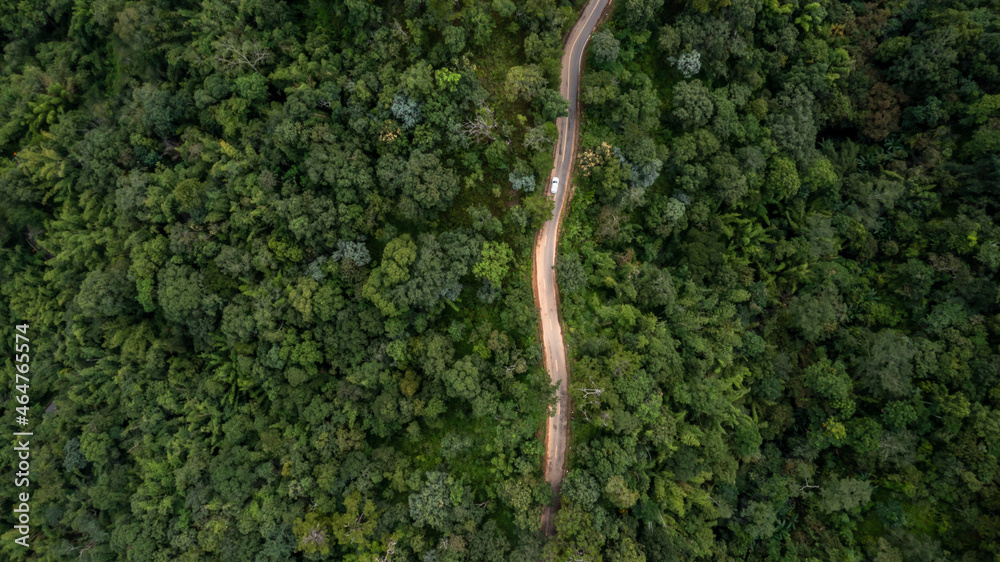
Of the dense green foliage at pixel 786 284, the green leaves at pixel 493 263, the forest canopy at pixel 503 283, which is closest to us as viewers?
the green leaves at pixel 493 263

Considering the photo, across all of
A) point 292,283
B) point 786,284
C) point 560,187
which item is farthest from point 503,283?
point 786,284

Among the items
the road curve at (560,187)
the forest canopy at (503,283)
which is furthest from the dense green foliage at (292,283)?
the road curve at (560,187)

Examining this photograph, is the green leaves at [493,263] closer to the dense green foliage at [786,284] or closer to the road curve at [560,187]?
the road curve at [560,187]

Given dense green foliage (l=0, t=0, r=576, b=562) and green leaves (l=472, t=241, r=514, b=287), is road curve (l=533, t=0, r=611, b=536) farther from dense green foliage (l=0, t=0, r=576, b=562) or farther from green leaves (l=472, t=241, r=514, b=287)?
green leaves (l=472, t=241, r=514, b=287)

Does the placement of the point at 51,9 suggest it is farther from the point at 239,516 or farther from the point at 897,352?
the point at 897,352

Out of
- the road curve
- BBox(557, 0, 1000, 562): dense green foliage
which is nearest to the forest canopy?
BBox(557, 0, 1000, 562): dense green foliage

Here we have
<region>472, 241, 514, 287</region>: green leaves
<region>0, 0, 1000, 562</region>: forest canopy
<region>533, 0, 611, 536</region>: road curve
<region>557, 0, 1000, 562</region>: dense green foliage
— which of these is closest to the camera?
<region>472, 241, 514, 287</region>: green leaves

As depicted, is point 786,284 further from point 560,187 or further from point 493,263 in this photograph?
point 493,263

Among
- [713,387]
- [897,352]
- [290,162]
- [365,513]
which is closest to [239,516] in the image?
[365,513]
